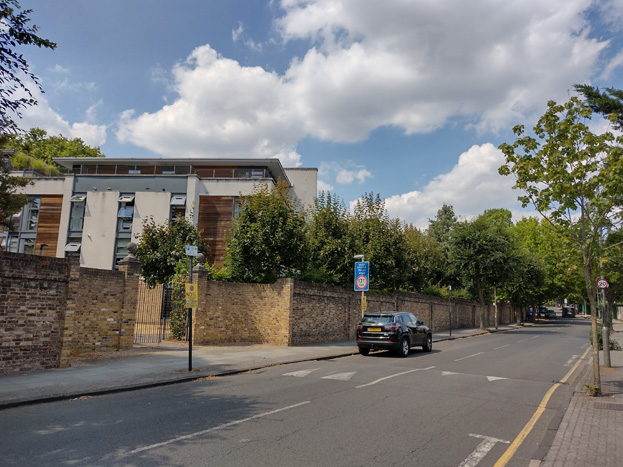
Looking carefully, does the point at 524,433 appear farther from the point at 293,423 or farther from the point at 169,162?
the point at 169,162

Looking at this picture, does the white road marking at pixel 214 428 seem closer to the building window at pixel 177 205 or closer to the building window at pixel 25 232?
the building window at pixel 177 205

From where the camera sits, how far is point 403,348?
1569 cm

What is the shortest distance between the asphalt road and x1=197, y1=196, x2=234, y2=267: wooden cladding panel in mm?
26276

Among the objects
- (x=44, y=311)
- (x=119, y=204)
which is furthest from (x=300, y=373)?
(x=119, y=204)

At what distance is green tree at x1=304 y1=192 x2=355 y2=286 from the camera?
23219mm

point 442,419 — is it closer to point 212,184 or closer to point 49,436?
point 49,436

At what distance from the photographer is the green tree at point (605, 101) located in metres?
10.6

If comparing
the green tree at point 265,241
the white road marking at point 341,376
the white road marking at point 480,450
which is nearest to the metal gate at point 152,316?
the green tree at point 265,241

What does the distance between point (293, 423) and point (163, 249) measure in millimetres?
23425

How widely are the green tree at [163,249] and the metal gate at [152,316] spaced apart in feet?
22.0

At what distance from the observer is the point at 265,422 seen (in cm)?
639

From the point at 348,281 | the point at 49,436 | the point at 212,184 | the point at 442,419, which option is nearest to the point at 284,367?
the point at 442,419

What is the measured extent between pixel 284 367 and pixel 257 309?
20.9 feet

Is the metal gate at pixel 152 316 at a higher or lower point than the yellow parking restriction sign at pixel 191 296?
lower
